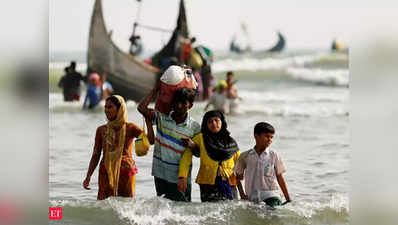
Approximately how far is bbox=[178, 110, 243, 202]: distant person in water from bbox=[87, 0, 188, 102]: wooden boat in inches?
226

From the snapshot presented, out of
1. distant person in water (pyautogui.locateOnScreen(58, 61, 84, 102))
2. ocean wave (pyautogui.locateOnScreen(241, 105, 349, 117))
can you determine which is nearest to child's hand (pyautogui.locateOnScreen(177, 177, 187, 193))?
ocean wave (pyautogui.locateOnScreen(241, 105, 349, 117))

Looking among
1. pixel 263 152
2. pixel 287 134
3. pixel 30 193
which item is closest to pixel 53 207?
pixel 30 193

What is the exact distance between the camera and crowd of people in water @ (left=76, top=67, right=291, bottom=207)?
10.8 feet

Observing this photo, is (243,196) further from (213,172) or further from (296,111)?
(296,111)

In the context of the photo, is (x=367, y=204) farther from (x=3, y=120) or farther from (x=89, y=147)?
(x=89, y=147)

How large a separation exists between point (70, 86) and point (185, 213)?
627 centimetres

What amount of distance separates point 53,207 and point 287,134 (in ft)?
12.8

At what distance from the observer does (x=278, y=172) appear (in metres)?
3.29

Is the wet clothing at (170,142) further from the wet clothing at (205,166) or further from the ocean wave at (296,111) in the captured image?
the ocean wave at (296,111)

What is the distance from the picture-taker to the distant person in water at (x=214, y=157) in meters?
3.26

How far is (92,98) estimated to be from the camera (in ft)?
28.5

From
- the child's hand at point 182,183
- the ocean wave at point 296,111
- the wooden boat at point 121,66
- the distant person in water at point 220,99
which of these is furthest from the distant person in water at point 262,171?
the wooden boat at point 121,66

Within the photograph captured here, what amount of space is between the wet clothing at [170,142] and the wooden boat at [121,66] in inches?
222

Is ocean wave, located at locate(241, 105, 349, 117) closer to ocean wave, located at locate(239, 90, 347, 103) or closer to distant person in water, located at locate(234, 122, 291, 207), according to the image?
ocean wave, located at locate(239, 90, 347, 103)
